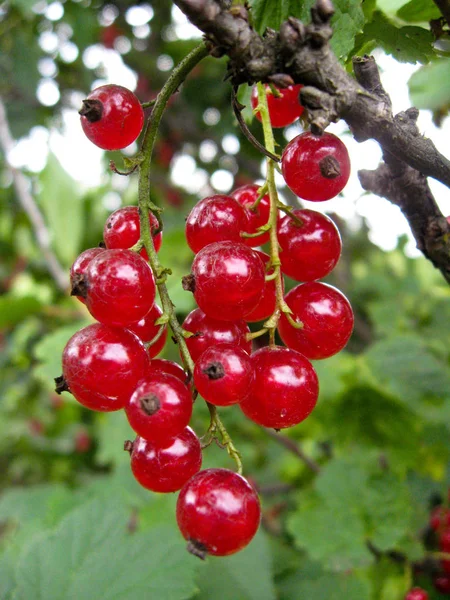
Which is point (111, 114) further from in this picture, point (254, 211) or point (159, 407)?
point (159, 407)

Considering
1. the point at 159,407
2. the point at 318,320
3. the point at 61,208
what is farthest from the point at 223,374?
the point at 61,208

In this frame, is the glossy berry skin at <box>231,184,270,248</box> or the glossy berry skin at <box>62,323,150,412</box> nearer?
the glossy berry skin at <box>62,323,150,412</box>

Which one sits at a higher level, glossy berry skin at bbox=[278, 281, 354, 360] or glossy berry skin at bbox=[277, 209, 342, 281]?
glossy berry skin at bbox=[277, 209, 342, 281]

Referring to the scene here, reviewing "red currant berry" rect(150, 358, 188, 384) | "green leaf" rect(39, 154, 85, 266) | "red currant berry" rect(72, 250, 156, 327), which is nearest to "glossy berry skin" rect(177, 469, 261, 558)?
"red currant berry" rect(150, 358, 188, 384)

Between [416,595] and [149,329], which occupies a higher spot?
[149,329]

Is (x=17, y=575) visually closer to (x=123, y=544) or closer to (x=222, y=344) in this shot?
(x=123, y=544)

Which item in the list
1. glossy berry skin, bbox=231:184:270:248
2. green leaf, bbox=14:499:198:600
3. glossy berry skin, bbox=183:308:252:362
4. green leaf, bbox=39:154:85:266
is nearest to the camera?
glossy berry skin, bbox=183:308:252:362

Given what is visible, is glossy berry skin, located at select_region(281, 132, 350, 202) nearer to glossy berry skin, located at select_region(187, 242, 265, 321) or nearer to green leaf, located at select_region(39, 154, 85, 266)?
glossy berry skin, located at select_region(187, 242, 265, 321)

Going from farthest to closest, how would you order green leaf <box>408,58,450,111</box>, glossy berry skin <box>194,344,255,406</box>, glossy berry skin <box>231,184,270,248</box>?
1. green leaf <box>408,58,450,111</box>
2. glossy berry skin <box>231,184,270,248</box>
3. glossy berry skin <box>194,344,255,406</box>
